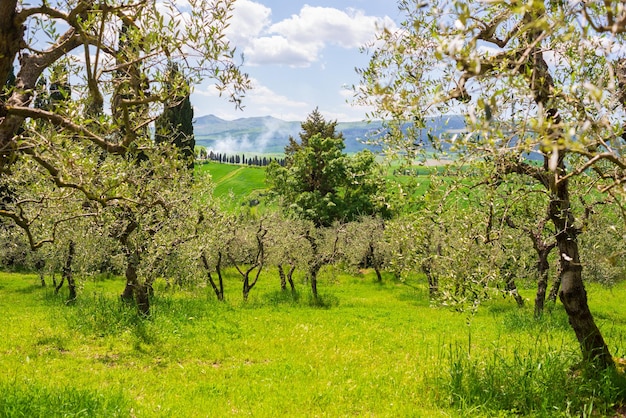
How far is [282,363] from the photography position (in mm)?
12867

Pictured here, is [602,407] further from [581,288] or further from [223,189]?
[223,189]

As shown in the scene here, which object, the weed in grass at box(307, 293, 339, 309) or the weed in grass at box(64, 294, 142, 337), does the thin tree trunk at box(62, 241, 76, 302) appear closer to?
the weed in grass at box(64, 294, 142, 337)

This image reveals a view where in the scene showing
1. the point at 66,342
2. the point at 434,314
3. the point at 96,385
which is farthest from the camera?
the point at 434,314

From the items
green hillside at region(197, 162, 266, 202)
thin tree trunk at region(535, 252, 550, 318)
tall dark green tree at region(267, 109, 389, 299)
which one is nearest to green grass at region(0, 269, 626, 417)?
thin tree trunk at region(535, 252, 550, 318)

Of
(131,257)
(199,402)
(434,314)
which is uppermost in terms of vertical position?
(131,257)

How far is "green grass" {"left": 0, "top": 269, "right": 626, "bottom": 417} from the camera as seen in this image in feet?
28.8

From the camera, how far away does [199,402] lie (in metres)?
9.59

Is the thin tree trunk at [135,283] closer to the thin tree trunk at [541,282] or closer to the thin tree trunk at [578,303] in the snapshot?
the thin tree trunk at [578,303]

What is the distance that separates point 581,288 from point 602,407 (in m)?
2.37

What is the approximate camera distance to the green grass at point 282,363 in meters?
8.78

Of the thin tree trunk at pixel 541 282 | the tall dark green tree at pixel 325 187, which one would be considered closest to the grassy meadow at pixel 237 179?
the tall dark green tree at pixel 325 187

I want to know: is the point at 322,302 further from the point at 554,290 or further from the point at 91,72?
the point at 91,72

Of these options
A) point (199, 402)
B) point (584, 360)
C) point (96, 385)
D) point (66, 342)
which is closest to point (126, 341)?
point (66, 342)

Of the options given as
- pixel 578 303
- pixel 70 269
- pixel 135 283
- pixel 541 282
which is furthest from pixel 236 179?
pixel 578 303
